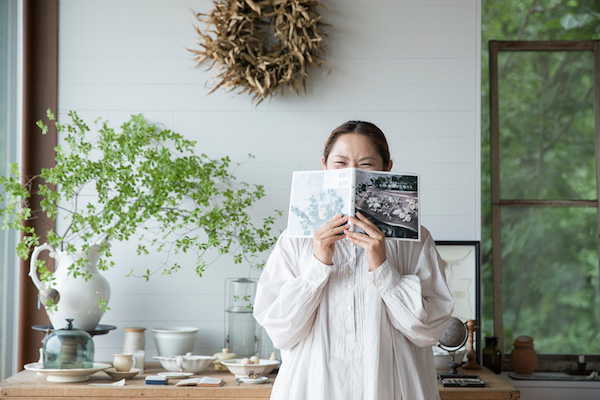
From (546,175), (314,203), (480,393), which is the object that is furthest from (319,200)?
(546,175)

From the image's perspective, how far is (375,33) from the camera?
3.04m

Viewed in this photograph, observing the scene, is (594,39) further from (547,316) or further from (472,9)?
(547,316)

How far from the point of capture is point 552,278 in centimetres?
320

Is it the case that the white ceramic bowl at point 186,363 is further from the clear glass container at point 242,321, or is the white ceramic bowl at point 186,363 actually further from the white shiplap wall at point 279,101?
the white shiplap wall at point 279,101

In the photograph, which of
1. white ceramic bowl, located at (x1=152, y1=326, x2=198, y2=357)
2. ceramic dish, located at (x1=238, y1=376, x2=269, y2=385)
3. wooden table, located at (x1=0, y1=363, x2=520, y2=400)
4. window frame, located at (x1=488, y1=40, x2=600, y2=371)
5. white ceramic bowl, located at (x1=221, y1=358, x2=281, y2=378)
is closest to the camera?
wooden table, located at (x1=0, y1=363, x2=520, y2=400)

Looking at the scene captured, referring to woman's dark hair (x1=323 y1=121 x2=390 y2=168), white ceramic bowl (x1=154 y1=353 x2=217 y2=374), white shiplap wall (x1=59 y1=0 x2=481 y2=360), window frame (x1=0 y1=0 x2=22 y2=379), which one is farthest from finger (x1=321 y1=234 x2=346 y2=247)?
window frame (x1=0 y1=0 x2=22 y2=379)

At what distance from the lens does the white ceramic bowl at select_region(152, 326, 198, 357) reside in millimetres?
2805

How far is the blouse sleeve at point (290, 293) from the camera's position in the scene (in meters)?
1.64

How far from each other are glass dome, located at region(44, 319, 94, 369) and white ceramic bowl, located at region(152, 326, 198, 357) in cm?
37

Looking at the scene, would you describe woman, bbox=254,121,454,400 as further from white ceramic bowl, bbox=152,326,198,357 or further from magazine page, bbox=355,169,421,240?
white ceramic bowl, bbox=152,326,198,357

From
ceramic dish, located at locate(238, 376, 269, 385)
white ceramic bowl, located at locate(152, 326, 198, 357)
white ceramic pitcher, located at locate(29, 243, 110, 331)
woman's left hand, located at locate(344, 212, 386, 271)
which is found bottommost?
ceramic dish, located at locate(238, 376, 269, 385)

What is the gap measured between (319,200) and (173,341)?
1.36 meters

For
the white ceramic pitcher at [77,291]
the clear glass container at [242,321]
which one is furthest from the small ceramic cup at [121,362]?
the clear glass container at [242,321]

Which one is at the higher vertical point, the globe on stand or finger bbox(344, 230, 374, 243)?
finger bbox(344, 230, 374, 243)
